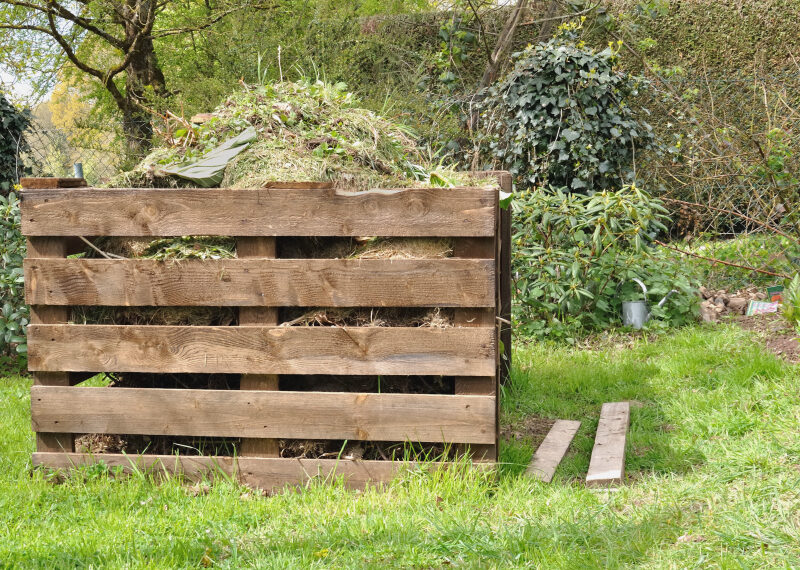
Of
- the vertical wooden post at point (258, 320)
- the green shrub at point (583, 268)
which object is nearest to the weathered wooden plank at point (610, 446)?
the vertical wooden post at point (258, 320)

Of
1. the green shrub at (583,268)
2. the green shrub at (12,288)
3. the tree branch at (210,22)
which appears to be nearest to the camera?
the green shrub at (12,288)

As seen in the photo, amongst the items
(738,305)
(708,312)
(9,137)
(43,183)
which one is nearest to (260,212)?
(43,183)

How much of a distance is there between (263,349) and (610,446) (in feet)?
5.54

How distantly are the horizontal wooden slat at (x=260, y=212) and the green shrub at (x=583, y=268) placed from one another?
3.04 m

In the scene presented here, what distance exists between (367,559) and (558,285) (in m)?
3.90

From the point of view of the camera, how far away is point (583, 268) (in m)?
6.07

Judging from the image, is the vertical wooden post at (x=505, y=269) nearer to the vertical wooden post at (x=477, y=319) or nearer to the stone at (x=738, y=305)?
the vertical wooden post at (x=477, y=319)

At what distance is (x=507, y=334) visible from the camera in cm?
455

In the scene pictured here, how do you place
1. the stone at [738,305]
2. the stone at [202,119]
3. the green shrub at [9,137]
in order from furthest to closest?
the green shrub at [9,137] → the stone at [738,305] → the stone at [202,119]

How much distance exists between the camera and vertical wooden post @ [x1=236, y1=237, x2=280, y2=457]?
2969mm

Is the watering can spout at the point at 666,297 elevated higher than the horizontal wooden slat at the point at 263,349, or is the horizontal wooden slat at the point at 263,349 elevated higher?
the horizontal wooden slat at the point at 263,349

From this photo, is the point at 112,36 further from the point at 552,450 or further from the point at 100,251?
the point at 552,450

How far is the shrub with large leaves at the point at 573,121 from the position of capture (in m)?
7.47

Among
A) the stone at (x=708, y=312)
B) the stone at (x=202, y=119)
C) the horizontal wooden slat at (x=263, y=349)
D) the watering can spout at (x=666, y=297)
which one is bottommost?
the stone at (x=708, y=312)
